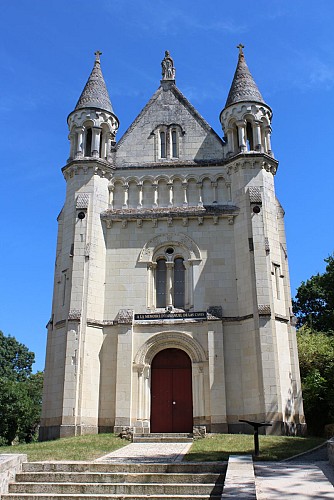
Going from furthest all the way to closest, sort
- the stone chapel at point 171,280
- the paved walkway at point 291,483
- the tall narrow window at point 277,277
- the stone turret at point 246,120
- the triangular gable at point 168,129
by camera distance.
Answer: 1. the triangular gable at point 168,129
2. the stone turret at point 246,120
3. the tall narrow window at point 277,277
4. the stone chapel at point 171,280
5. the paved walkway at point 291,483

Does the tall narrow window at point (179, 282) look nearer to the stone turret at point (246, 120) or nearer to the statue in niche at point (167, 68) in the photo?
the stone turret at point (246, 120)

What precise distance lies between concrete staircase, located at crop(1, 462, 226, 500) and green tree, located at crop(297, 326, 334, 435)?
1622 centimetres

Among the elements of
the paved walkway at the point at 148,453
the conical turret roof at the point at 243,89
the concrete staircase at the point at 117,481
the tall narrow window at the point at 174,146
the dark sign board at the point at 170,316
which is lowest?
the concrete staircase at the point at 117,481

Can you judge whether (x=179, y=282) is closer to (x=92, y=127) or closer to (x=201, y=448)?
(x=92, y=127)

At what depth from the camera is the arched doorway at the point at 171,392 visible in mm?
22844

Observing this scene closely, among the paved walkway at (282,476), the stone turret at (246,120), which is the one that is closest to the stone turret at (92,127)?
the stone turret at (246,120)

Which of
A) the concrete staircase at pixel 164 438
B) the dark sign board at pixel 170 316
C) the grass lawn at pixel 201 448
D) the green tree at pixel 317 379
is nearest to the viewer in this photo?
the grass lawn at pixel 201 448

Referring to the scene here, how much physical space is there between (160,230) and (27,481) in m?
16.1

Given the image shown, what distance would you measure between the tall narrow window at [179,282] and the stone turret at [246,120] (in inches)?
262

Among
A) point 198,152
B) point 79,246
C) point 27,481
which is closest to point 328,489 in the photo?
point 27,481

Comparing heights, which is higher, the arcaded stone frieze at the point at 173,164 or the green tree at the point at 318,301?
the arcaded stone frieze at the point at 173,164

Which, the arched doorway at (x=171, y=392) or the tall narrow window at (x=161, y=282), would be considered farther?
the tall narrow window at (x=161, y=282)

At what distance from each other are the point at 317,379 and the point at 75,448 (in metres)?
14.7

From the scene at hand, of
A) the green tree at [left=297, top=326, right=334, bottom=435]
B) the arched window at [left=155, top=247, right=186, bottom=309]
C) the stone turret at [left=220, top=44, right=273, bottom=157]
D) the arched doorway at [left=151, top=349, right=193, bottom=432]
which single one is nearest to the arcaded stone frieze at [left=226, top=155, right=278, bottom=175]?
the stone turret at [left=220, top=44, right=273, bottom=157]
